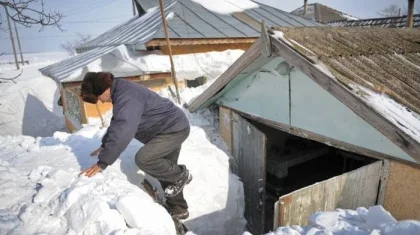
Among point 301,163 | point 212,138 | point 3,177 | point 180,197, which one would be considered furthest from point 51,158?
point 301,163

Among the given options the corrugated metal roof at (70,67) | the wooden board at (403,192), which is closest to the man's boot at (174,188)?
the wooden board at (403,192)

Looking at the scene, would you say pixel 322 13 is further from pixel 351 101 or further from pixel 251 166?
pixel 351 101

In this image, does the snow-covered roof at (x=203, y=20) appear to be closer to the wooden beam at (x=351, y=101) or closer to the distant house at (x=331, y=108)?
the distant house at (x=331, y=108)

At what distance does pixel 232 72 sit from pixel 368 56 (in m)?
2.04

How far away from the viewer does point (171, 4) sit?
1035 centimetres

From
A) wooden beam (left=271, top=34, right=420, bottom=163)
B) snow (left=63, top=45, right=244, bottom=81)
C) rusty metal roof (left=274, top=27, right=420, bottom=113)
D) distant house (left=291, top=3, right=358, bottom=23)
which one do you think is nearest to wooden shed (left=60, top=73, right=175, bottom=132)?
snow (left=63, top=45, right=244, bottom=81)

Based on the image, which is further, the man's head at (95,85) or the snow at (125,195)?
the man's head at (95,85)

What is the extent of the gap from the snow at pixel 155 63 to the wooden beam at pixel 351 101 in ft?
15.9

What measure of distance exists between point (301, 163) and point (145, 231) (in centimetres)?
651

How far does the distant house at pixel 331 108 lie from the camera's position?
2697 millimetres

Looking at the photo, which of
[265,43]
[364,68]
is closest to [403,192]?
[364,68]

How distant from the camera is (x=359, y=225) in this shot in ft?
7.42

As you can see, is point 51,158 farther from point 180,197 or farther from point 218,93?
point 218,93

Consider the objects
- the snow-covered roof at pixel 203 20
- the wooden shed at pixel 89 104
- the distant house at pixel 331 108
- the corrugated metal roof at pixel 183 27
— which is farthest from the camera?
the snow-covered roof at pixel 203 20
